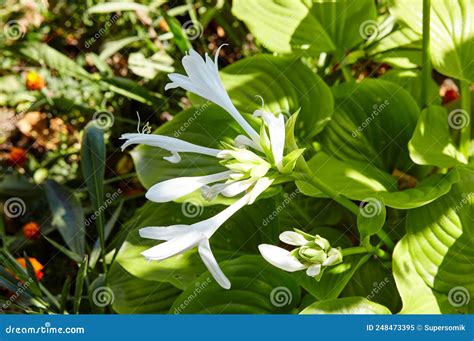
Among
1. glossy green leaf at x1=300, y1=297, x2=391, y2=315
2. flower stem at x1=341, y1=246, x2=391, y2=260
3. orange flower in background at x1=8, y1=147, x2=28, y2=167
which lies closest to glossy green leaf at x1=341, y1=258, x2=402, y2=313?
flower stem at x1=341, y1=246, x2=391, y2=260

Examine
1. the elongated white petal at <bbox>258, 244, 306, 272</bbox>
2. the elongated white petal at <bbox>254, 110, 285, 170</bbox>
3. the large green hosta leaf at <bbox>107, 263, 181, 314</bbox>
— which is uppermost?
the elongated white petal at <bbox>254, 110, 285, 170</bbox>

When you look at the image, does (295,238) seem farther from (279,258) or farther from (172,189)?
(172,189)

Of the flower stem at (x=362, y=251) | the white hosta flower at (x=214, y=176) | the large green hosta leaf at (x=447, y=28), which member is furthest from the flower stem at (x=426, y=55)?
the white hosta flower at (x=214, y=176)

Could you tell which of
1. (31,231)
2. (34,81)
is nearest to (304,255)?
(31,231)

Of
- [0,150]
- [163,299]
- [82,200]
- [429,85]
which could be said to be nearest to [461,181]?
[429,85]

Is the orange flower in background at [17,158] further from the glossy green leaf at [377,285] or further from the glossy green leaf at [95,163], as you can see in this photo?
the glossy green leaf at [377,285]

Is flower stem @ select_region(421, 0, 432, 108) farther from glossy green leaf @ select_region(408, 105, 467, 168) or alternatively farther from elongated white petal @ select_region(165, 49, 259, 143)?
elongated white petal @ select_region(165, 49, 259, 143)

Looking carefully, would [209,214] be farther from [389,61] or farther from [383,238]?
[389,61]
